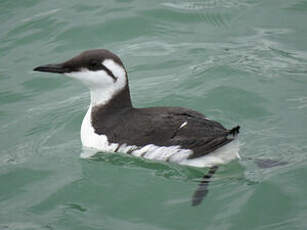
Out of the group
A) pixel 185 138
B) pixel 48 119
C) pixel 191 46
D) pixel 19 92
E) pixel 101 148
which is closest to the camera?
pixel 185 138

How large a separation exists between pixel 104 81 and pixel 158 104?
1.45 m

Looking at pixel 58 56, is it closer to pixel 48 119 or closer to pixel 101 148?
pixel 48 119

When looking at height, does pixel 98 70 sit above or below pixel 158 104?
above

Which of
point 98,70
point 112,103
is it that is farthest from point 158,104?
point 98,70

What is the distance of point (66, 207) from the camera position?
5453 millimetres

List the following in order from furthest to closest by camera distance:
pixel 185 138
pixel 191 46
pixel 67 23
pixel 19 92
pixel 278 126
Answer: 1. pixel 67 23
2. pixel 191 46
3. pixel 19 92
4. pixel 278 126
5. pixel 185 138

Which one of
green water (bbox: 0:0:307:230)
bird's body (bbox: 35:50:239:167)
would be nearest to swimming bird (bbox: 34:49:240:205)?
bird's body (bbox: 35:50:239:167)

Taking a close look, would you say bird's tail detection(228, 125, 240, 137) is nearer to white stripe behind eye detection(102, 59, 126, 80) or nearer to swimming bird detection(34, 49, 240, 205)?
swimming bird detection(34, 49, 240, 205)

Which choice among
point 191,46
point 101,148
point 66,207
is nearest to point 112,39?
point 191,46

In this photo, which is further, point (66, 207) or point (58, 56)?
point (58, 56)

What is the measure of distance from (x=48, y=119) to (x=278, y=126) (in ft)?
9.75

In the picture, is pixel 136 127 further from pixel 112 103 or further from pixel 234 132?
pixel 234 132

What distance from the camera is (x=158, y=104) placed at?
24.8 ft

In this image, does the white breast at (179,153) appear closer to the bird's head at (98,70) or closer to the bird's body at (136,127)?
the bird's body at (136,127)
